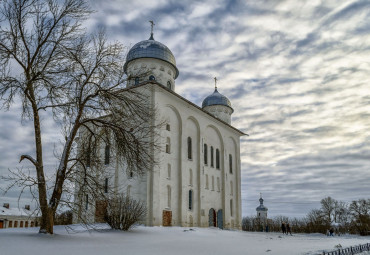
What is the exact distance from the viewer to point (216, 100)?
127 ft

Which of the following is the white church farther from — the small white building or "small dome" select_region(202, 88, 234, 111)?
the small white building

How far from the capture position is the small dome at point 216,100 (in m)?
38.7

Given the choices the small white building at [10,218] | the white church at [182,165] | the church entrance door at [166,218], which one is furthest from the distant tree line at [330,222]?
the small white building at [10,218]

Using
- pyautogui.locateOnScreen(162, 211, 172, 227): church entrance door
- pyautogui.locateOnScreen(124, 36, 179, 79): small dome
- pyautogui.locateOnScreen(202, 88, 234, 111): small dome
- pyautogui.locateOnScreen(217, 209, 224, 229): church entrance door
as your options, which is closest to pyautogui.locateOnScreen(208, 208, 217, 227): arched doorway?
pyautogui.locateOnScreen(217, 209, 224, 229): church entrance door

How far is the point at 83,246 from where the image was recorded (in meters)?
9.53

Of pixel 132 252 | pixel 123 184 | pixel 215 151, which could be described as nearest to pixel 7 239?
pixel 132 252

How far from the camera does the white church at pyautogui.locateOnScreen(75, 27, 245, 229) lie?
2320 cm

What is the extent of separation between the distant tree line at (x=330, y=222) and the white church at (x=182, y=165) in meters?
7.54

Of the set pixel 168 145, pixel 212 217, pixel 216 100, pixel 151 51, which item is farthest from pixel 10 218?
pixel 151 51

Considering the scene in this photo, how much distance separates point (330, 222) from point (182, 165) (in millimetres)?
28132

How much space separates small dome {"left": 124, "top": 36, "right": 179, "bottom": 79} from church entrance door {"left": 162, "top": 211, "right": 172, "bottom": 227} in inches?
507

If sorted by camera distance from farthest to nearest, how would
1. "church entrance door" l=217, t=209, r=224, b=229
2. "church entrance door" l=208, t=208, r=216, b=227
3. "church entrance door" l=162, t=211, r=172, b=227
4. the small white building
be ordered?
the small white building < "church entrance door" l=217, t=209, r=224, b=229 < "church entrance door" l=208, t=208, r=216, b=227 < "church entrance door" l=162, t=211, r=172, b=227

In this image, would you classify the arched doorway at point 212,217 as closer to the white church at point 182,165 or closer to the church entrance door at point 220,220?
the white church at point 182,165

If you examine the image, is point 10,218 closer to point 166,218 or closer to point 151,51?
point 166,218
